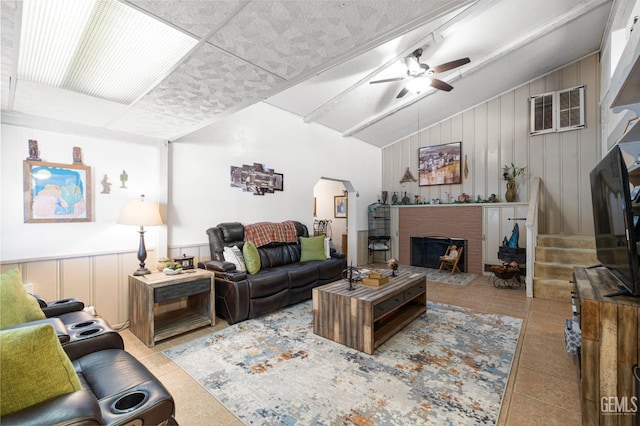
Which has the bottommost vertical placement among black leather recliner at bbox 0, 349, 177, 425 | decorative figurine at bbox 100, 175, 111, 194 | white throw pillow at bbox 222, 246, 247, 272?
black leather recliner at bbox 0, 349, 177, 425

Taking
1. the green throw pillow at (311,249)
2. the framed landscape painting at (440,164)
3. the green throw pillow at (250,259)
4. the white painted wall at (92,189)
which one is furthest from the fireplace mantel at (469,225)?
the white painted wall at (92,189)

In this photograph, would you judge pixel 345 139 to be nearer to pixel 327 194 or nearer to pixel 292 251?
pixel 327 194

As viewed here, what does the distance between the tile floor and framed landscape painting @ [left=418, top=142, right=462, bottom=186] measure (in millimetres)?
3524

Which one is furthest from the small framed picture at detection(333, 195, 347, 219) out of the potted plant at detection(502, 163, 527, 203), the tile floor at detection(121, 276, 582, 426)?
the tile floor at detection(121, 276, 582, 426)

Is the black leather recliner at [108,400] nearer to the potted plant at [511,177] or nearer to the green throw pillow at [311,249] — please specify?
the green throw pillow at [311,249]

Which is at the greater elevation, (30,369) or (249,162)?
(249,162)

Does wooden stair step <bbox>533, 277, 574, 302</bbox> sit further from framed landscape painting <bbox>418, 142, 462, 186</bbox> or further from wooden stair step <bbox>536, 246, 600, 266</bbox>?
framed landscape painting <bbox>418, 142, 462, 186</bbox>

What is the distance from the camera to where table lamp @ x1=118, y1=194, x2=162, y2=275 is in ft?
9.32

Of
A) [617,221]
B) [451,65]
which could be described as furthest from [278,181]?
[617,221]

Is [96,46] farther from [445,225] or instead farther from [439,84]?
[445,225]

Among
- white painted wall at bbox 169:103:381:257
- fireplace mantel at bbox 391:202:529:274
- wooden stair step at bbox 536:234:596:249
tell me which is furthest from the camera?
fireplace mantel at bbox 391:202:529:274

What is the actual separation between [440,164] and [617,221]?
538cm

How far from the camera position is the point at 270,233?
430 centimetres

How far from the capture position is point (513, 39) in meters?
4.21
